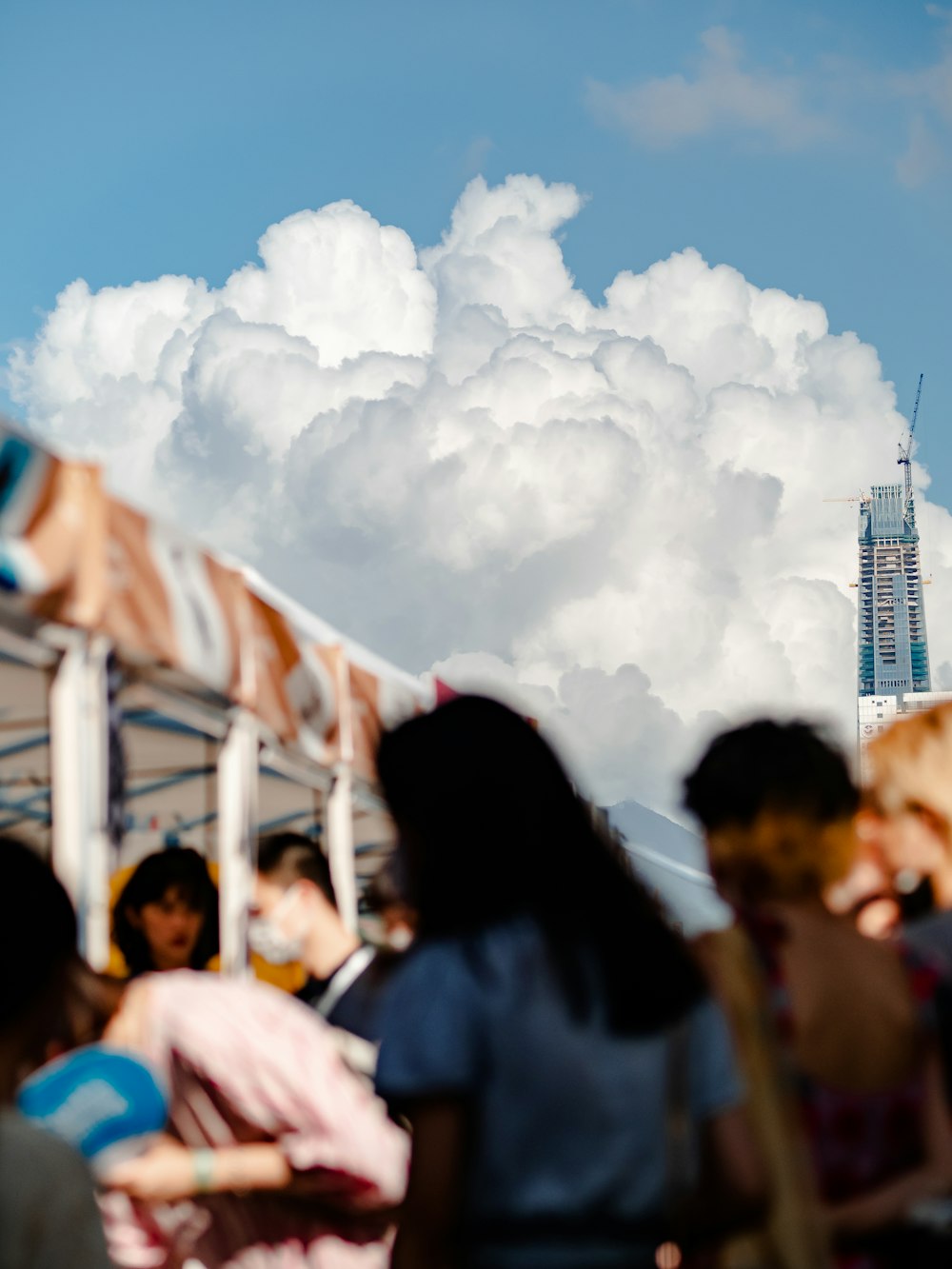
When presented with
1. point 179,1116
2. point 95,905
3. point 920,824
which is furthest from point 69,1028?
point 95,905

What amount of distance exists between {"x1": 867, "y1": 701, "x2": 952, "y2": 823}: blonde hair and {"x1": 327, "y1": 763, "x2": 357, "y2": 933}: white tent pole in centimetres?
533

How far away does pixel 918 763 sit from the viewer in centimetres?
295

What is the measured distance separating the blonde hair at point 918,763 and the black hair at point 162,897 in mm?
2345

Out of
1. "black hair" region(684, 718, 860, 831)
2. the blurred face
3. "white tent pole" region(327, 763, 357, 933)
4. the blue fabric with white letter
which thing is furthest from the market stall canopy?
"black hair" region(684, 718, 860, 831)

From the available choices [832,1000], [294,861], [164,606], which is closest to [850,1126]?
[832,1000]

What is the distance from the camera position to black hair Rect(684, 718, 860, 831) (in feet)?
7.95

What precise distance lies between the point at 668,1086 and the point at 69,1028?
132 centimetres

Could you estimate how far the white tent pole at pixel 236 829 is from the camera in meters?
6.64

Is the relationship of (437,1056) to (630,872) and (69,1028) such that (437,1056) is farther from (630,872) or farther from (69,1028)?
(69,1028)

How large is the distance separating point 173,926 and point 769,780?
8.97 feet

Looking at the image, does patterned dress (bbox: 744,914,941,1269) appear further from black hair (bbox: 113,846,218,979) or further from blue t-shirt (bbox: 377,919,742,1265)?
black hair (bbox: 113,846,218,979)

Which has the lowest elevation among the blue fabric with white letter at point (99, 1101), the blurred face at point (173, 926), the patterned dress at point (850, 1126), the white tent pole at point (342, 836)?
the patterned dress at point (850, 1126)

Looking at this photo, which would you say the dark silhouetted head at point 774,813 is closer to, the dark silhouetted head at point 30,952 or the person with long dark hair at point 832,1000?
the person with long dark hair at point 832,1000

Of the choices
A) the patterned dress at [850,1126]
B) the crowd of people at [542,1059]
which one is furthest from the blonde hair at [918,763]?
the patterned dress at [850,1126]
